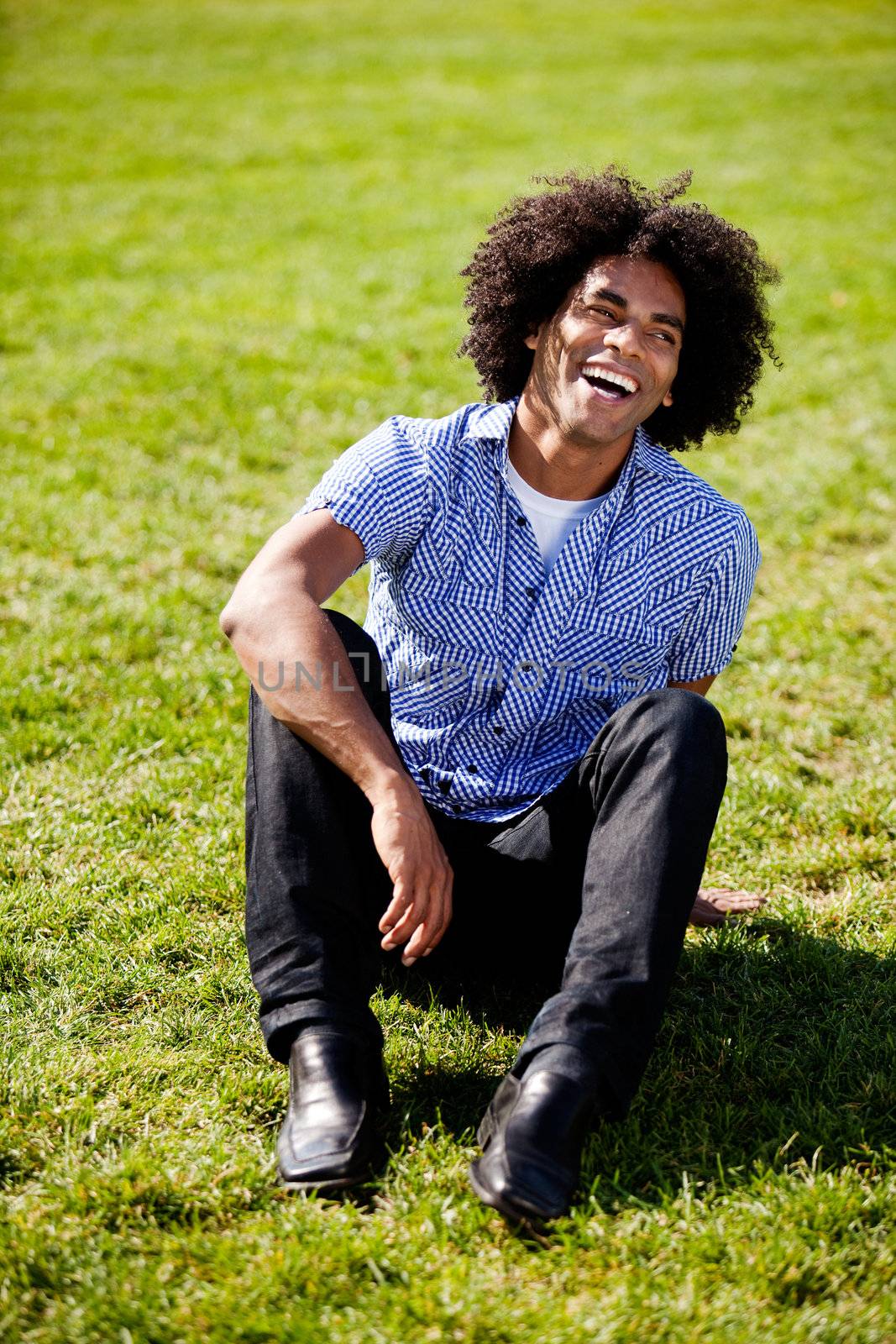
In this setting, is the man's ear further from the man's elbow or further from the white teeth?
the man's elbow

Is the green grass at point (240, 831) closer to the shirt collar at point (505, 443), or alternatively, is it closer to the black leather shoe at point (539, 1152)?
the black leather shoe at point (539, 1152)

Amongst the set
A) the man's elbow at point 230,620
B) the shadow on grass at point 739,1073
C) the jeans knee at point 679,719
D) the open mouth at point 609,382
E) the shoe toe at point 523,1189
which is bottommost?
the shadow on grass at point 739,1073

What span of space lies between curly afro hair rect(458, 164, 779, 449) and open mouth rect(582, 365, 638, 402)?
39 cm

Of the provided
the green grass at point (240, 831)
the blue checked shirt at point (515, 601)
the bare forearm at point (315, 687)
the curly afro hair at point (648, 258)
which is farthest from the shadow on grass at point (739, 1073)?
the curly afro hair at point (648, 258)

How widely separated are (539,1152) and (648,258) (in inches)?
90.8

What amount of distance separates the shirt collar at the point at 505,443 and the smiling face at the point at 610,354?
54 mm

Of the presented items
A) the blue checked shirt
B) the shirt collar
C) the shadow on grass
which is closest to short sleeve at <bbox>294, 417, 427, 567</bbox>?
the blue checked shirt

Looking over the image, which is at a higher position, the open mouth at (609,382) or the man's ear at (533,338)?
the man's ear at (533,338)

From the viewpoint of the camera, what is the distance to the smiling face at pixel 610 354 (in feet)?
10.4

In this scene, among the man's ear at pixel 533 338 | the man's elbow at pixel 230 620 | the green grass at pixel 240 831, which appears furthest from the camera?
the man's ear at pixel 533 338

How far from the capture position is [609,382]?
3.27 metres

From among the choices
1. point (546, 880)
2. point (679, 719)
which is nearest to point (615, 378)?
point (679, 719)

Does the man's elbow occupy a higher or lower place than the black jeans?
higher

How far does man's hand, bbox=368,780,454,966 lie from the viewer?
8.70 feet
